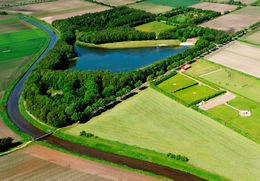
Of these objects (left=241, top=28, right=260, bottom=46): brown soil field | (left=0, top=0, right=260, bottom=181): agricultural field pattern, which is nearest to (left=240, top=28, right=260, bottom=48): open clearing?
(left=241, top=28, right=260, bottom=46): brown soil field

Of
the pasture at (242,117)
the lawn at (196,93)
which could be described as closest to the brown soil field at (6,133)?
the lawn at (196,93)

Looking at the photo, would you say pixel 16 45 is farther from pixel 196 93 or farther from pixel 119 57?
pixel 196 93

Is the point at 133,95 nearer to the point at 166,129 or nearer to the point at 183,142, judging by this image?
the point at 166,129

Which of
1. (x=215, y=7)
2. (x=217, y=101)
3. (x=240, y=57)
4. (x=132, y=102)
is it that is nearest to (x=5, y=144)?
(x=132, y=102)

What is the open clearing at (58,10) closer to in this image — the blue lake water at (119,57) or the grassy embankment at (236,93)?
the blue lake water at (119,57)

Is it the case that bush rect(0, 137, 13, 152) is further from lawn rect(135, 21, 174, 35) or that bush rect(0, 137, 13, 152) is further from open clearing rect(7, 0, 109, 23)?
open clearing rect(7, 0, 109, 23)
